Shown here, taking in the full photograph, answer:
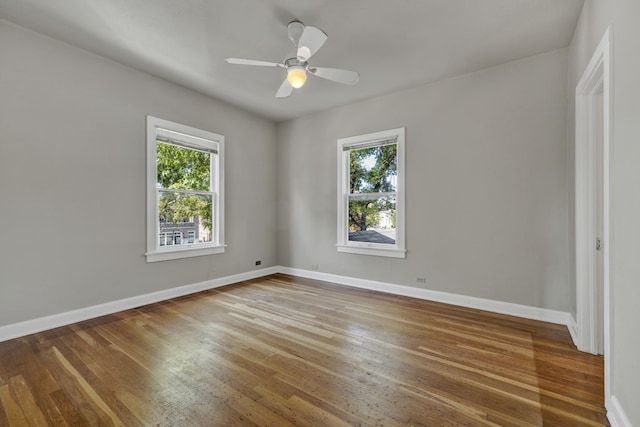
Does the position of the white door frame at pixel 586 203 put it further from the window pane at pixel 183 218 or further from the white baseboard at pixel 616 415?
the window pane at pixel 183 218

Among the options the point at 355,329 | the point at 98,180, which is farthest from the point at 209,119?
the point at 355,329

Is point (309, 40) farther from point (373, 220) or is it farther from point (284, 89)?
point (373, 220)

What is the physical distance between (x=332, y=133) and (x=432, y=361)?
11.9ft

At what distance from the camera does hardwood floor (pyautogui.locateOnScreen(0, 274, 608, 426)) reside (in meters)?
1.69

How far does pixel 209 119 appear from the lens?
172 inches

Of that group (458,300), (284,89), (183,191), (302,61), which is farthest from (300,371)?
(183,191)

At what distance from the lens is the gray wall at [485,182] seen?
3080 millimetres

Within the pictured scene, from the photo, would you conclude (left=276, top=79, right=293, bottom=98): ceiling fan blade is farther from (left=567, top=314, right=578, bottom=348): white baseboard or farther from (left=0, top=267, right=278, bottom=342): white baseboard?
(left=567, top=314, right=578, bottom=348): white baseboard

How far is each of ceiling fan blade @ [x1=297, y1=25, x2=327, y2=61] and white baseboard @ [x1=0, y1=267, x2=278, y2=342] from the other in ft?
11.0

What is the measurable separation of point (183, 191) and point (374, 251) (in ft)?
9.54

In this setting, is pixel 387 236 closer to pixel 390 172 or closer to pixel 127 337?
pixel 390 172

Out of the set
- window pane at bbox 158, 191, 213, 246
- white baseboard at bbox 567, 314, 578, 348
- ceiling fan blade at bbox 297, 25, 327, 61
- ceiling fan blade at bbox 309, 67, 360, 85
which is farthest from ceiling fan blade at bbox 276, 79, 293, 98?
white baseboard at bbox 567, 314, 578, 348

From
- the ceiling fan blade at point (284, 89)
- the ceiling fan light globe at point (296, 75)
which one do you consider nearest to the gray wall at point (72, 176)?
the ceiling fan blade at point (284, 89)

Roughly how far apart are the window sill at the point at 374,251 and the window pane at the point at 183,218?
213cm
